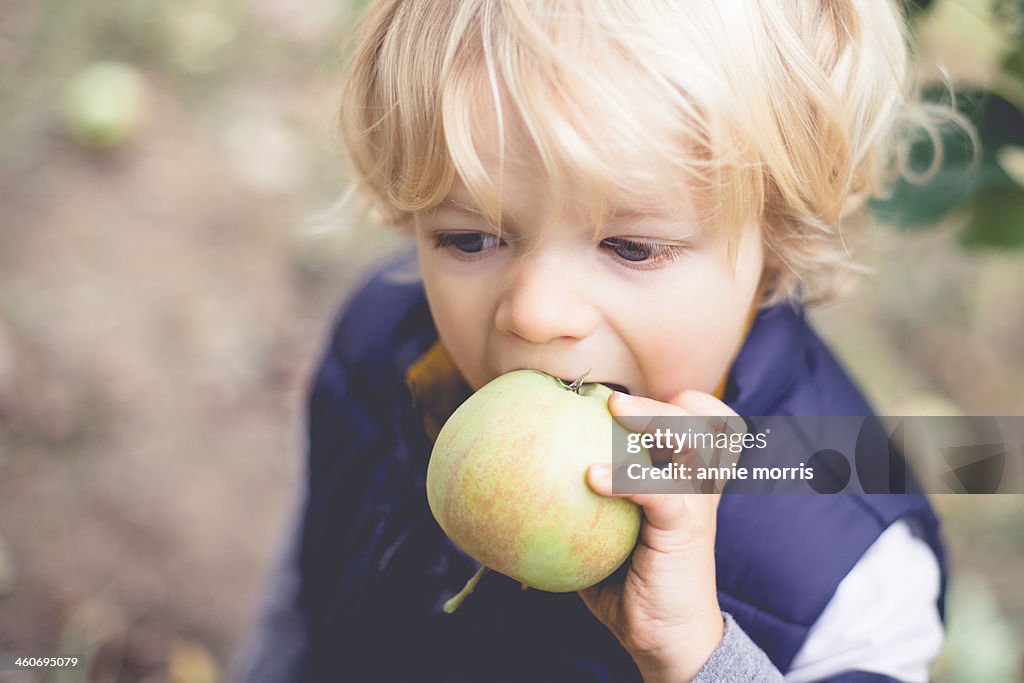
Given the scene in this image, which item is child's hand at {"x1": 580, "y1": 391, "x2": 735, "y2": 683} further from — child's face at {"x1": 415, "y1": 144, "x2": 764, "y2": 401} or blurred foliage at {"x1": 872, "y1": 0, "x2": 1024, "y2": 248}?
blurred foliage at {"x1": 872, "y1": 0, "x2": 1024, "y2": 248}

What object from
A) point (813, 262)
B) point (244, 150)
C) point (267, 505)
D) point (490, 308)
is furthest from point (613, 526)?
point (244, 150)

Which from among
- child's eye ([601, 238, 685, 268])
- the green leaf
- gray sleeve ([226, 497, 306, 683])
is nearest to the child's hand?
child's eye ([601, 238, 685, 268])

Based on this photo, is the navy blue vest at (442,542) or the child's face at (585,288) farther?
the navy blue vest at (442,542)

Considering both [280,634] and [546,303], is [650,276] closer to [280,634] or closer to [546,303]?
[546,303]

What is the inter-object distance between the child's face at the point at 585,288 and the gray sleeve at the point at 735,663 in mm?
247

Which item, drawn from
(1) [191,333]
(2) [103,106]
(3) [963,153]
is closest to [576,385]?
(3) [963,153]

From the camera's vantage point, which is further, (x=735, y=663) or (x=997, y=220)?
(x=997, y=220)

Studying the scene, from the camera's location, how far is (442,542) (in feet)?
3.36

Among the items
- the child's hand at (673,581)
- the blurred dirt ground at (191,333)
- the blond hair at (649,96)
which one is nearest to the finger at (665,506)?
the child's hand at (673,581)

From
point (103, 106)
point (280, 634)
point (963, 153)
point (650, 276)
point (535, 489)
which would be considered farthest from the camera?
point (103, 106)

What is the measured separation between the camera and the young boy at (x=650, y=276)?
0.75 m

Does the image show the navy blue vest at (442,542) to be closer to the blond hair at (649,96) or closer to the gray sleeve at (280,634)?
the gray sleeve at (280,634)

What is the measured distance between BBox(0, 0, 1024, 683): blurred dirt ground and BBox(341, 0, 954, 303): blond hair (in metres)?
0.97

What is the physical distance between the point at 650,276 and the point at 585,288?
7 centimetres
